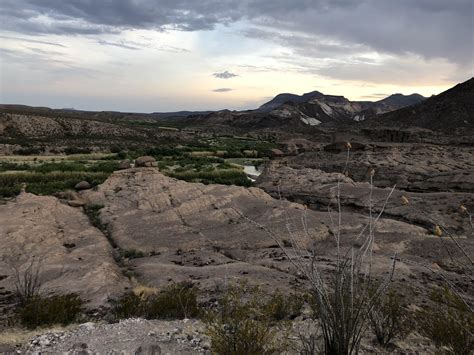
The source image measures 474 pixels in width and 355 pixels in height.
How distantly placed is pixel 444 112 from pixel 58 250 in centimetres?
8229

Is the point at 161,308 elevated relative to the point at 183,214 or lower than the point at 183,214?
elevated

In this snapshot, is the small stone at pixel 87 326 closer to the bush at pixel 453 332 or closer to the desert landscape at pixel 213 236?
the desert landscape at pixel 213 236

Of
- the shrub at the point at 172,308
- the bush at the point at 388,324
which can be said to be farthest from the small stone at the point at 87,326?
the bush at the point at 388,324

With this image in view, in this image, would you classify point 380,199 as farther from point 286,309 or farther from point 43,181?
point 43,181

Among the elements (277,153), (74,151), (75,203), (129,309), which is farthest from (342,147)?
(129,309)

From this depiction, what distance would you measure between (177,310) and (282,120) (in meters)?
153

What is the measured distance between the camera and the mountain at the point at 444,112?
248 feet

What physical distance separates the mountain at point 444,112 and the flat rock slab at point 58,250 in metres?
67.3

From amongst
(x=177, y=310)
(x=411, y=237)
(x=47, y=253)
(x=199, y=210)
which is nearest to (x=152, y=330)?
(x=177, y=310)

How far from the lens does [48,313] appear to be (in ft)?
23.9

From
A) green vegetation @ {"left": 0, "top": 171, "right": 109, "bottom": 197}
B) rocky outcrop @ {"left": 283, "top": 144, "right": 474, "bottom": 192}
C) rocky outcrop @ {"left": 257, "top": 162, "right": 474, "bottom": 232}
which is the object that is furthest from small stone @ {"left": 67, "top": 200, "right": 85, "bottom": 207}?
rocky outcrop @ {"left": 283, "top": 144, "right": 474, "bottom": 192}

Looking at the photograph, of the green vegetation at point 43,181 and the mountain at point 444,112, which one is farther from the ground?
the mountain at point 444,112

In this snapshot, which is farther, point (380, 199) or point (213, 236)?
point (380, 199)

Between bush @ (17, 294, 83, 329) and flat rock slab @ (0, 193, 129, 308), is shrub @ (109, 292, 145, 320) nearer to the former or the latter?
bush @ (17, 294, 83, 329)
